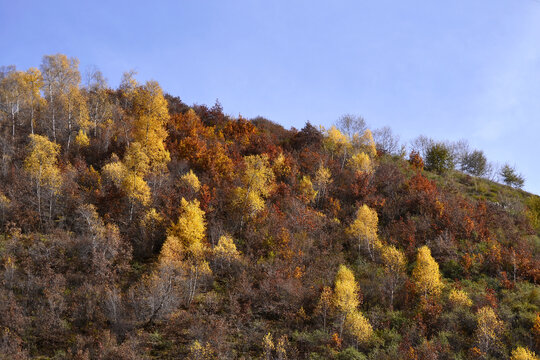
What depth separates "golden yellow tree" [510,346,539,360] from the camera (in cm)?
2031

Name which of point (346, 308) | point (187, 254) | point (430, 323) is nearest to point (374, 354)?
point (346, 308)

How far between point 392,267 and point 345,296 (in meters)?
6.20

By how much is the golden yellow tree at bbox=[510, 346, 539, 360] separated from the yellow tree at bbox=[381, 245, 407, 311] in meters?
7.59

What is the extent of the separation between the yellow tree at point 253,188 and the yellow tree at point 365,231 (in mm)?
8856

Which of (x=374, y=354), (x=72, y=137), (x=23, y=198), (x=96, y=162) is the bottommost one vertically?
(x=374, y=354)

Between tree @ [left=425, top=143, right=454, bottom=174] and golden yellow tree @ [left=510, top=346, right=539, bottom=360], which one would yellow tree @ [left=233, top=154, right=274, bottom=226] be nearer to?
golden yellow tree @ [left=510, top=346, right=539, bottom=360]

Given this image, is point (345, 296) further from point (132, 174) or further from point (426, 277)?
Answer: point (132, 174)

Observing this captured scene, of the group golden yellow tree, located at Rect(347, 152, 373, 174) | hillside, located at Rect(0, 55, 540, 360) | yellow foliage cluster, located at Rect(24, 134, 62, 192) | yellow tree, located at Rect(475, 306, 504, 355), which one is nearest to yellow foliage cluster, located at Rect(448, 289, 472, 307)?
hillside, located at Rect(0, 55, 540, 360)

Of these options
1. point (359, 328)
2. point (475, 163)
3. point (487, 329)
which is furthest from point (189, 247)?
point (475, 163)

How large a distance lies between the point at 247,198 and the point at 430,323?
18.1 metres

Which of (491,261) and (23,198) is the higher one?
(23,198)

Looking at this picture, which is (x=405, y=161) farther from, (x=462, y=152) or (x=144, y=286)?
(x=144, y=286)

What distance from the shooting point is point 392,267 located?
28797 millimetres

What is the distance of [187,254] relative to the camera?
28.0 metres
